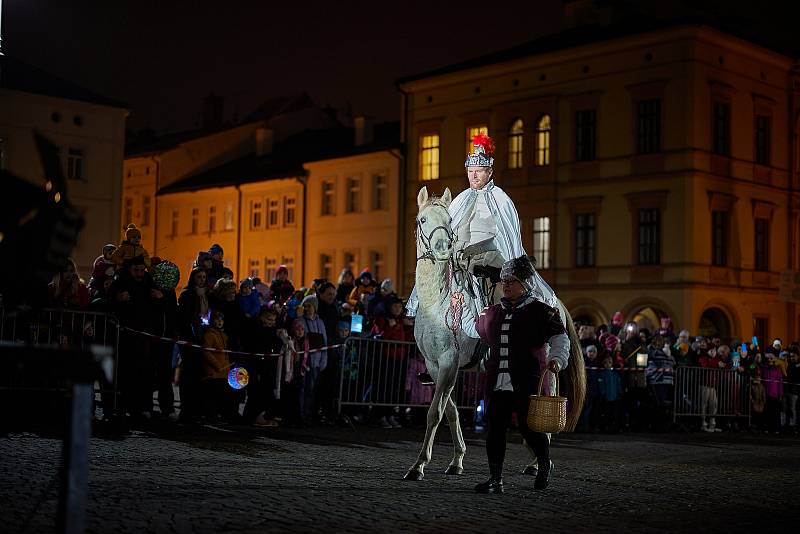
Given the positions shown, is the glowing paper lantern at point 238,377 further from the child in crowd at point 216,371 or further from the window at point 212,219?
the window at point 212,219

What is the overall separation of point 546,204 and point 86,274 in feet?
72.2

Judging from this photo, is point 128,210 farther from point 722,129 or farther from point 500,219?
point 500,219

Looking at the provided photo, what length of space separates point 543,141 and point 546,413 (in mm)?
42844

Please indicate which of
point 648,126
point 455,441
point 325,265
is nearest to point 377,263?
point 325,265

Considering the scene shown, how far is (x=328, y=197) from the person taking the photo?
63.3 meters

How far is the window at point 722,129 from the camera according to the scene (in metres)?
48.5

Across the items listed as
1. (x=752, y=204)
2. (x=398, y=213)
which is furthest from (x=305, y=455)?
(x=398, y=213)

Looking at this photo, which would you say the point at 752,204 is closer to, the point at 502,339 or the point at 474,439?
the point at 474,439

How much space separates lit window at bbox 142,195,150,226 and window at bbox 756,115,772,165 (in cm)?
3885

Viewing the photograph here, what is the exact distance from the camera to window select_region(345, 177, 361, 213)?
201ft

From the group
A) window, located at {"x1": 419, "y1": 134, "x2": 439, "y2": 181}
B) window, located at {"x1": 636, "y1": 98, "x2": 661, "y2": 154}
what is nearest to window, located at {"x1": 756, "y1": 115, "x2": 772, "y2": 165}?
window, located at {"x1": 636, "y1": 98, "x2": 661, "y2": 154}

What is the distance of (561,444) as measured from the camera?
18875 mm

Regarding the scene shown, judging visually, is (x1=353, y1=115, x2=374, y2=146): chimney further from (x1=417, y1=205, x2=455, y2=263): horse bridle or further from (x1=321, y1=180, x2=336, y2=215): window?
(x1=417, y1=205, x2=455, y2=263): horse bridle

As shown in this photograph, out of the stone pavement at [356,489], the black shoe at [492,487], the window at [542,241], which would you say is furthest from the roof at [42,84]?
the black shoe at [492,487]
